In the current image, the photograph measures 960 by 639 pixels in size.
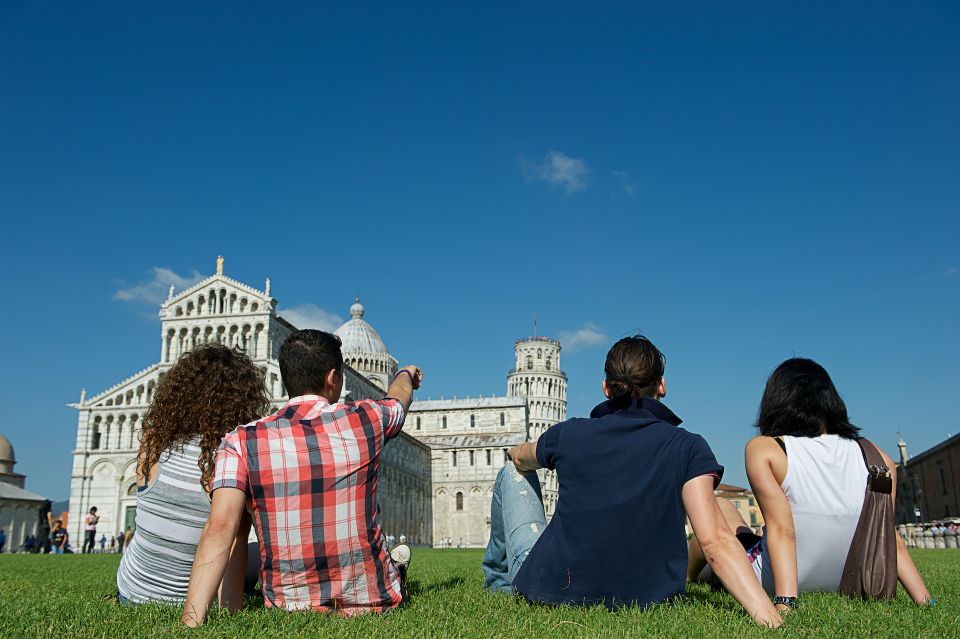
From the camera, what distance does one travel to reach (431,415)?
3012 inches

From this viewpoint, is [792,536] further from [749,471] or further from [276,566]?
[276,566]

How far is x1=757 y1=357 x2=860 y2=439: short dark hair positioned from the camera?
4.08m

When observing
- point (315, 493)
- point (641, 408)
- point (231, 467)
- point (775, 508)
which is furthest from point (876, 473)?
point (231, 467)

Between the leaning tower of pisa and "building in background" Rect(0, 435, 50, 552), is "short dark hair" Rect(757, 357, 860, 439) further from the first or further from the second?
the leaning tower of pisa

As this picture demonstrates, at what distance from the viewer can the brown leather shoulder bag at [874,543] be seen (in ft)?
13.1

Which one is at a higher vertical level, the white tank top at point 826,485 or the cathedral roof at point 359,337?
the cathedral roof at point 359,337

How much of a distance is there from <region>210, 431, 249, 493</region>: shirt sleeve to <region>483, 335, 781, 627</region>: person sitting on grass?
148 cm

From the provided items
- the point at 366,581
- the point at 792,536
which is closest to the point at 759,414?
the point at 792,536

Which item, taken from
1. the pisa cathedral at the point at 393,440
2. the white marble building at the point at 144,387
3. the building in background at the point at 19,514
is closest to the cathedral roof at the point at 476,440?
the pisa cathedral at the point at 393,440

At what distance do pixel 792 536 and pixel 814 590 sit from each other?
0.85 meters

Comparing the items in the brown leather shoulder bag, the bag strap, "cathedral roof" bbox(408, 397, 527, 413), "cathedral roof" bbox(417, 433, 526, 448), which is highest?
"cathedral roof" bbox(408, 397, 527, 413)

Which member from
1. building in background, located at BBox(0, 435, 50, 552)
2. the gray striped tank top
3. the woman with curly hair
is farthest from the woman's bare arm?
building in background, located at BBox(0, 435, 50, 552)

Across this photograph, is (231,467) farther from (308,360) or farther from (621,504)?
(621,504)

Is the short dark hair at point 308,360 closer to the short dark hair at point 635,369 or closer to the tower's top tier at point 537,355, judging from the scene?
the short dark hair at point 635,369
